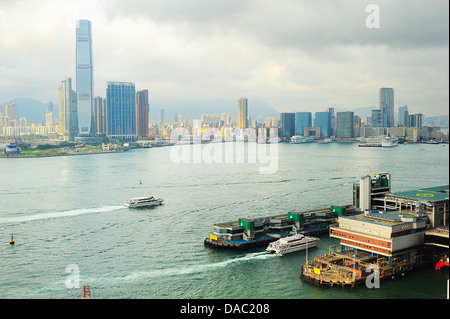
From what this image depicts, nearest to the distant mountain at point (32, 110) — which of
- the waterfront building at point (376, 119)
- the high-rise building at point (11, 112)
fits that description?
the high-rise building at point (11, 112)

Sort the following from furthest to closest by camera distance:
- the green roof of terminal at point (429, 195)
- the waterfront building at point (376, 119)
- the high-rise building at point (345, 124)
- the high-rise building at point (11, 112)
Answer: the waterfront building at point (376, 119), the high-rise building at point (11, 112), the high-rise building at point (345, 124), the green roof of terminal at point (429, 195)

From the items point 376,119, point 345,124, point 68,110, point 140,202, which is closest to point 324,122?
point 345,124

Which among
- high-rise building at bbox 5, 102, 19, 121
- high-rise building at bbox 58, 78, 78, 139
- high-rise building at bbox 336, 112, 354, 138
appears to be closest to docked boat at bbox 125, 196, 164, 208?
high-rise building at bbox 58, 78, 78, 139

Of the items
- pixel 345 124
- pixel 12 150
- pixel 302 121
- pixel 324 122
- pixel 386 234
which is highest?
pixel 302 121

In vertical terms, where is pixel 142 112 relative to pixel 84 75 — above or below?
below

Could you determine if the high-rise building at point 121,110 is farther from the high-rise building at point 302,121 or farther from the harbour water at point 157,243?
the harbour water at point 157,243

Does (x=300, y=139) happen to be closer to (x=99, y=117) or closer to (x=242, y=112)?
(x=242, y=112)
